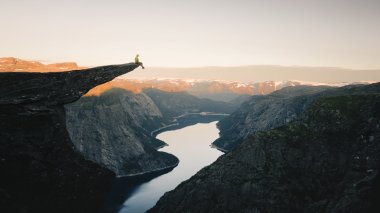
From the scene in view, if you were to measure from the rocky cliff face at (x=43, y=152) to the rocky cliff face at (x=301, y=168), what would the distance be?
72.3 meters

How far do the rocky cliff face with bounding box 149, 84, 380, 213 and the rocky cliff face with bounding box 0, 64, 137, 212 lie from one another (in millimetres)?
72279

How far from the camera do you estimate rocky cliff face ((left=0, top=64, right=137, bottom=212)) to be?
24.6 m

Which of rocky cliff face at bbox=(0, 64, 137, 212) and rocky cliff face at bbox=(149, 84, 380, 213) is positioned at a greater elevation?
rocky cliff face at bbox=(0, 64, 137, 212)

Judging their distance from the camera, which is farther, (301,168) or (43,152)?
(301,168)

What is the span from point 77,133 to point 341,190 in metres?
139

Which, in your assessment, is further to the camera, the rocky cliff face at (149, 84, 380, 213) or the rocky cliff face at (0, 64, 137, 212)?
the rocky cliff face at (149, 84, 380, 213)

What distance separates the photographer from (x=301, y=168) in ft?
341

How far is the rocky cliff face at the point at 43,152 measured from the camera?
2456 cm

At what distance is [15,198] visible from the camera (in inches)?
946

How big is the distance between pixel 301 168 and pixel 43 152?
291 feet

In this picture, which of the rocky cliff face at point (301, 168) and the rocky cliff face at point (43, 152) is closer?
the rocky cliff face at point (43, 152)

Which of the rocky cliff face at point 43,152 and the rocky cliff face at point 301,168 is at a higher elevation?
the rocky cliff face at point 43,152

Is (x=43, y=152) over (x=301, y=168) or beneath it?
over

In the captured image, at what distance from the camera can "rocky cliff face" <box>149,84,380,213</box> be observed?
94.6 metres
